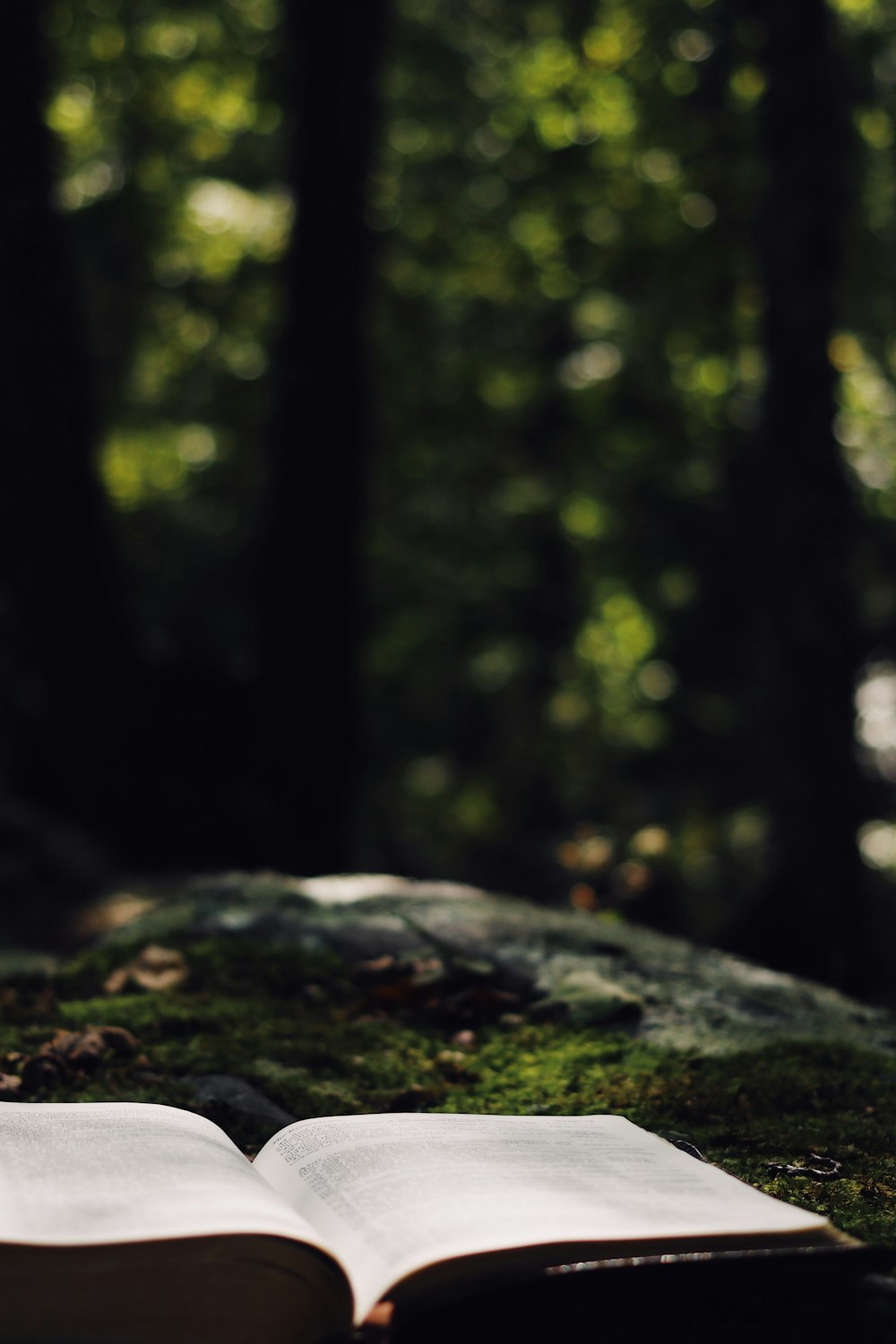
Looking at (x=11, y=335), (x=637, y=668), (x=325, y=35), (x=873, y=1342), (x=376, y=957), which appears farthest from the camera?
(x=637, y=668)

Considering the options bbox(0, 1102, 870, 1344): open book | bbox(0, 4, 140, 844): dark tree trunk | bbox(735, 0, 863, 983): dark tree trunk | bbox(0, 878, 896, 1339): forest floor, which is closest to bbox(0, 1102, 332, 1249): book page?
bbox(0, 1102, 870, 1344): open book

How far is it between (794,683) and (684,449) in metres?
3.36

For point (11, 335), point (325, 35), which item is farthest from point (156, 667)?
point (325, 35)

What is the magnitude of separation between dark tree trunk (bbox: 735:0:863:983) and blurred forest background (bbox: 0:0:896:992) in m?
0.02

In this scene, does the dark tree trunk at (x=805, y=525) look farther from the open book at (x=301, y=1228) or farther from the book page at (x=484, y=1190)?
the open book at (x=301, y=1228)

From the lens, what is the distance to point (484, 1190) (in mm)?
1378

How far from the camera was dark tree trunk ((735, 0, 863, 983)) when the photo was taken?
5855mm

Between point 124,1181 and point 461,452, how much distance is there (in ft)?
24.9

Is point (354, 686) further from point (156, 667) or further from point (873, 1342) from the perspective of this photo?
point (873, 1342)

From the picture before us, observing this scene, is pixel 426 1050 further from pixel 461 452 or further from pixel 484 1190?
pixel 461 452

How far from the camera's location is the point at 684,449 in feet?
29.1

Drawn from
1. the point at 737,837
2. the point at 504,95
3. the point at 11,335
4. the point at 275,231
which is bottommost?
the point at 737,837

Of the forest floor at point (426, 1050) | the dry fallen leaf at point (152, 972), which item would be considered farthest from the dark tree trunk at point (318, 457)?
the dry fallen leaf at point (152, 972)

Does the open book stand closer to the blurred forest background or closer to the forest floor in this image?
the forest floor
